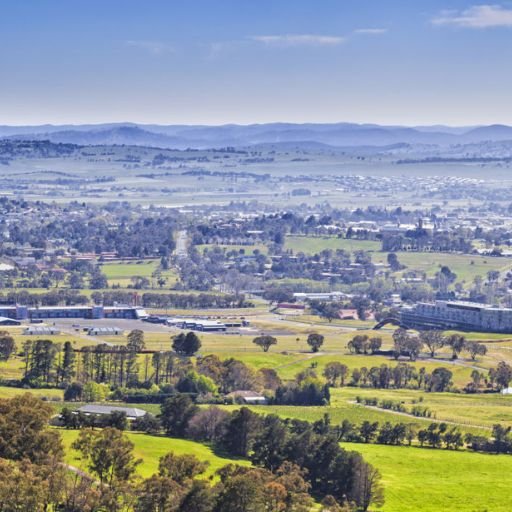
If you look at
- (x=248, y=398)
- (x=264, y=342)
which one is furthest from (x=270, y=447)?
(x=264, y=342)

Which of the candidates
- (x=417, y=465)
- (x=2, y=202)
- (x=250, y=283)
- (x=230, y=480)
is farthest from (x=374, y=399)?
(x=2, y=202)

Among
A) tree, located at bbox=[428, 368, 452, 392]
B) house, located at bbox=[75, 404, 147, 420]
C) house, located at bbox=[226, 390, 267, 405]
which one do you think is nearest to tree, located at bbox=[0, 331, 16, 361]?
house, located at bbox=[226, 390, 267, 405]

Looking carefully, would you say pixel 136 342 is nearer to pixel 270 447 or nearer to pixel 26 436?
pixel 270 447

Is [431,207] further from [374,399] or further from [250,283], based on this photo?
[374,399]

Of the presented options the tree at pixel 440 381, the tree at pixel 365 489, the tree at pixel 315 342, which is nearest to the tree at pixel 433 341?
the tree at pixel 315 342

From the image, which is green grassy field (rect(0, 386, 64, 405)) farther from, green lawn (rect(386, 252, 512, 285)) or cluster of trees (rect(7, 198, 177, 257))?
cluster of trees (rect(7, 198, 177, 257))

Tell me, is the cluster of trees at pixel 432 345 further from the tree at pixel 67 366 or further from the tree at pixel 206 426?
the tree at pixel 206 426

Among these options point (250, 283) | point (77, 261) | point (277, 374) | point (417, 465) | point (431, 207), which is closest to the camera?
point (417, 465)
